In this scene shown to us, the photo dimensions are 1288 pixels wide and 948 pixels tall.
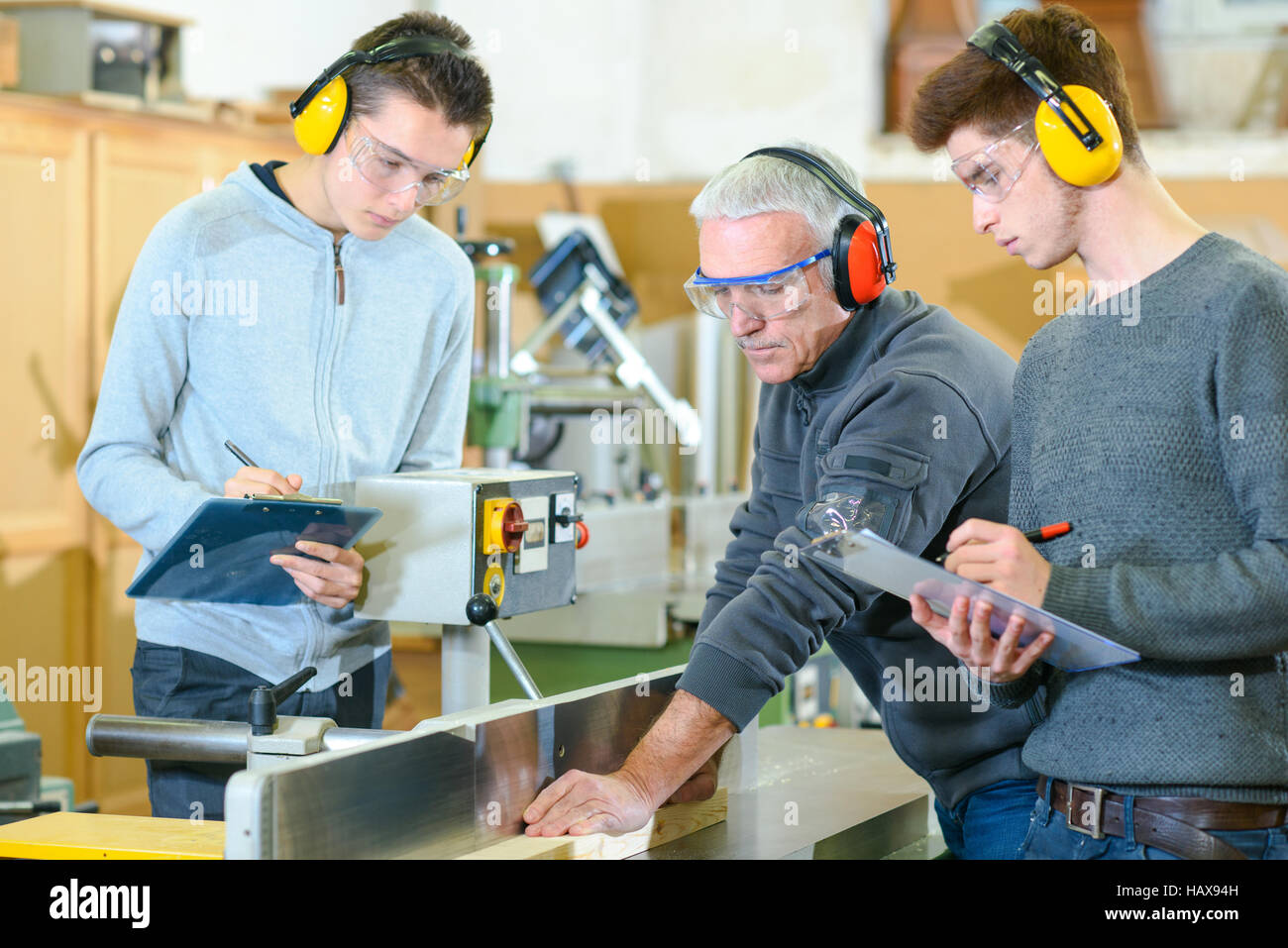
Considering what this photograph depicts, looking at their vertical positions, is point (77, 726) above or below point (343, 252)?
below

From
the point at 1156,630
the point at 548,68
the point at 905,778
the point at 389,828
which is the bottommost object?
the point at 905,778

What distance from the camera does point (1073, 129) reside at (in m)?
1.14

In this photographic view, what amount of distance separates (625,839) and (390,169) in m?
0.85

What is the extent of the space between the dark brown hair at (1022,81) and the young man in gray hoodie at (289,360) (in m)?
0.64

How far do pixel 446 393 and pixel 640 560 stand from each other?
4.61 ft

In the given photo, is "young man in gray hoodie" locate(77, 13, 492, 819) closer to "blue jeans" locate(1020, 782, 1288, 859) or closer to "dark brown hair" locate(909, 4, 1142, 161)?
"dark brown hair" locate(909, 4, 1142, 161)

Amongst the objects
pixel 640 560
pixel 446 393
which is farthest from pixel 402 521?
pixel 640 560

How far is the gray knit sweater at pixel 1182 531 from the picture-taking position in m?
1.04

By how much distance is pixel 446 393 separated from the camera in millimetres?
1868

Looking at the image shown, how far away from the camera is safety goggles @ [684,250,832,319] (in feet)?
4.81

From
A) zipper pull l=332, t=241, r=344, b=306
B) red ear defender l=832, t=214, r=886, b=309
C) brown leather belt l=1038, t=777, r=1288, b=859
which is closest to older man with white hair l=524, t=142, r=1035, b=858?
red ear defender l=832, t=214, r=886, b=309

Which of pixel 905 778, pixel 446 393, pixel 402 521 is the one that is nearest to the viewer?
pixel 402 521

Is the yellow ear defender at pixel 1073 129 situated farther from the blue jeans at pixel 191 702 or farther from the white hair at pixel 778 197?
the blue jeans at pixel 191 702
